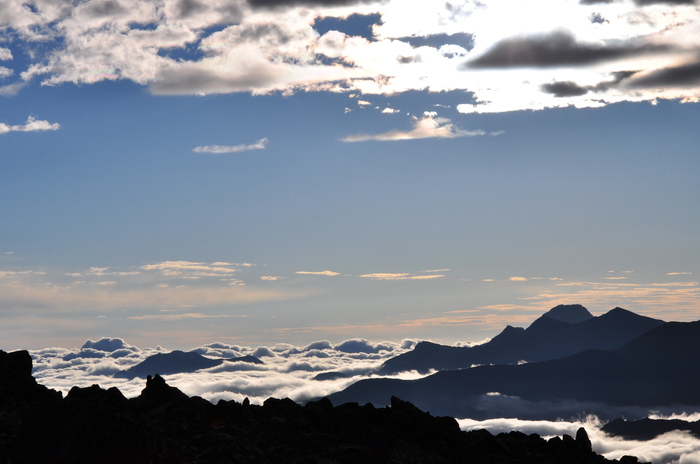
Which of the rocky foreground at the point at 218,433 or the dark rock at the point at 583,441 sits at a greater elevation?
the rocky foreground at the point at 218,433

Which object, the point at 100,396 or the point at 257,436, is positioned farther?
the point at 257,436

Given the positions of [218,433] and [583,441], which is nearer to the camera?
[218,433]

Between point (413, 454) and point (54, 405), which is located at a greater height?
point (54, 405)

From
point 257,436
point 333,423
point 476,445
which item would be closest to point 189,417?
point 257,436

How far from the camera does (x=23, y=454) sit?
7831 cm

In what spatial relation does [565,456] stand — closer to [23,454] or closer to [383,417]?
[383,417]

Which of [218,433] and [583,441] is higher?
[218,433]

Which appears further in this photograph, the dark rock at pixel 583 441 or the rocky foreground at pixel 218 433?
the dark rock at pixel 583 441

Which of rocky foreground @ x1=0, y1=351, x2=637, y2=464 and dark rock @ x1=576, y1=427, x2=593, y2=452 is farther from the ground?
rocky foreground @ x1=0, y1=351, x2=637, y2=464

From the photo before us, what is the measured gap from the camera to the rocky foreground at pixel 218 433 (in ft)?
263

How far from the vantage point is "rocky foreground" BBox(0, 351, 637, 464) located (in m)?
80.1

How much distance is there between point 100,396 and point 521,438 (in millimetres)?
79128

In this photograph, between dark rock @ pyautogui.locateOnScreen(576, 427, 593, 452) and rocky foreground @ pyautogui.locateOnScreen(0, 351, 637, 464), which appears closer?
rocky foreground @ pyautogui.locateOnScreen(0, 351, 637, 464)

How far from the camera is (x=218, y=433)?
97.4m
